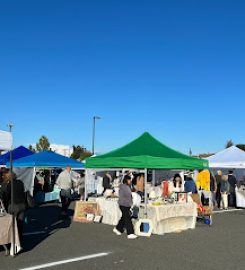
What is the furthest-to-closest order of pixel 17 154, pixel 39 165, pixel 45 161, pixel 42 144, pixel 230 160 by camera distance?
pixel 42 144, pixel 17 154, pixel 230 160, pixel 45 161, pixel 39 165

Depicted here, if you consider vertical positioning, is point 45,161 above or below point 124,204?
above

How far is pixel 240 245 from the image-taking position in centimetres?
816

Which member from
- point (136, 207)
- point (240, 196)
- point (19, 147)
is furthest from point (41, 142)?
point (136, 207)

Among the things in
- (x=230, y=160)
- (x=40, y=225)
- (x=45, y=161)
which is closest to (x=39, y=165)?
(x=45, y=161)

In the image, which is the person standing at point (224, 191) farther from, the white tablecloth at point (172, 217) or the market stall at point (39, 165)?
the market stall at point (39, 165)

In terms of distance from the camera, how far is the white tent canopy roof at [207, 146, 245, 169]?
18672mm

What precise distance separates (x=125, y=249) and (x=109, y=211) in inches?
141

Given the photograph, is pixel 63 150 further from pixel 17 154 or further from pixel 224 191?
pixel 224 191

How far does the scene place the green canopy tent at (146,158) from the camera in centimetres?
1004

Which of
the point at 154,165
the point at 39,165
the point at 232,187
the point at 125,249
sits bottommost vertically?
the point at 125,249

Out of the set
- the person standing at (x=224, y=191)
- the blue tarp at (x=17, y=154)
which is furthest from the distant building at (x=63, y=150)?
the person standing at (x=224, y=191)

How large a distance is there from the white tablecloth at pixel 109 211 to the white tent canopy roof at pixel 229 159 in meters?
9.21

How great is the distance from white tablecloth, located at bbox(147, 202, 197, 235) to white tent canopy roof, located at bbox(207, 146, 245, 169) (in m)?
8.76

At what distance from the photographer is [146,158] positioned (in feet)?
32.8
